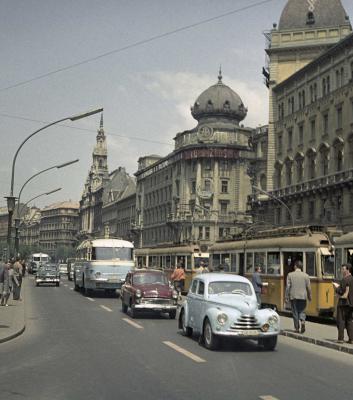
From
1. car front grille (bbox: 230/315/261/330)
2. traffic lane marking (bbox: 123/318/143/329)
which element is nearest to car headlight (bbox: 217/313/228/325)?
car front grille (bbox: 230/315/261/330)

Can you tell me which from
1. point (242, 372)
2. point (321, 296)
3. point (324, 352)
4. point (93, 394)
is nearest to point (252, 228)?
point (321, 296)

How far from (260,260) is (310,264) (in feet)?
13.6

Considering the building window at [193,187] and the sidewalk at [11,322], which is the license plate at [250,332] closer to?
the sidewalk at [11,322]

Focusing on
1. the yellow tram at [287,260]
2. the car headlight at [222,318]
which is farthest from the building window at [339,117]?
the car headlight at [222,318]

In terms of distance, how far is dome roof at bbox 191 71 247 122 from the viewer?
329ft

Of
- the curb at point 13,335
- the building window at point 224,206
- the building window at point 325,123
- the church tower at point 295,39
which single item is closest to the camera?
the curb at point 13,335

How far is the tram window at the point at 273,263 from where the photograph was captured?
2247 centimetres

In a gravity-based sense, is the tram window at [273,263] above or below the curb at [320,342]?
above

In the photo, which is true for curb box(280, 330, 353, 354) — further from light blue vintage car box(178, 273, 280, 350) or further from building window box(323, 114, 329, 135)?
building window box(323, 114, 329, 135)

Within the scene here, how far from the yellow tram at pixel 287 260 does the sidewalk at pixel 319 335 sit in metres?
1.23

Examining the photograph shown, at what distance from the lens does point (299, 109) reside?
193 ft

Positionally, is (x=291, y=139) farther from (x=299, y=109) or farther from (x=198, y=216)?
(x=198, y=216)

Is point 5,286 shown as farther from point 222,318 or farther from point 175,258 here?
point 175,258

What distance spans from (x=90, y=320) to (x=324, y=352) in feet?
27.7
